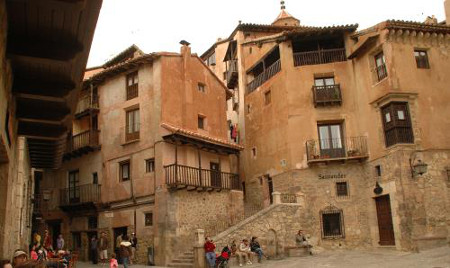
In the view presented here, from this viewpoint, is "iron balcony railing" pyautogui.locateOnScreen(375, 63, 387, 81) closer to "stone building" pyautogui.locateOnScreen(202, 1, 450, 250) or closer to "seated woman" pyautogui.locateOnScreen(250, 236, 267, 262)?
"stone building" pyautogui.locateOnScreen(202, 1, 450, 250)

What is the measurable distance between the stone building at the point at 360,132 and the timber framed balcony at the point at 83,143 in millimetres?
10865

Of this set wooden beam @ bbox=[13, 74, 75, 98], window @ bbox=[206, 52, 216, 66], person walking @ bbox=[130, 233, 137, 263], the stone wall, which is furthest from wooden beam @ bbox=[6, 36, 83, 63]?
window @ bbox=[206, 52, 216, 66]

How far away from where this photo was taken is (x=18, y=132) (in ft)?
27.6

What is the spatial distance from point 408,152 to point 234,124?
1784cm

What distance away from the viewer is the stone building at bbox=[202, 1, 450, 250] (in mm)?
24094

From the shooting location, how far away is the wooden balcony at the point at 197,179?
2452 cm

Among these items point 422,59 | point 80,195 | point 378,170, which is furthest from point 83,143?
point 422,59

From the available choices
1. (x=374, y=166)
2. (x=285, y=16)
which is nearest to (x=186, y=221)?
(x=374, y=166)

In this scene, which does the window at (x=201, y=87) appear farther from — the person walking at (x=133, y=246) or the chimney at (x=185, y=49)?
the person walking at (x=133, y=246)

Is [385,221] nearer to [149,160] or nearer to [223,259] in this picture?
[223,259]

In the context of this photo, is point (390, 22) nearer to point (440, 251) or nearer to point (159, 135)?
point (440, 251)

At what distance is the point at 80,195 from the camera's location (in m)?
29.7

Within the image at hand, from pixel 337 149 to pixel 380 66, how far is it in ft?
17.8

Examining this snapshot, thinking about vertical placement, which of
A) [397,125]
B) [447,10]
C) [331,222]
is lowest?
[331,222]
